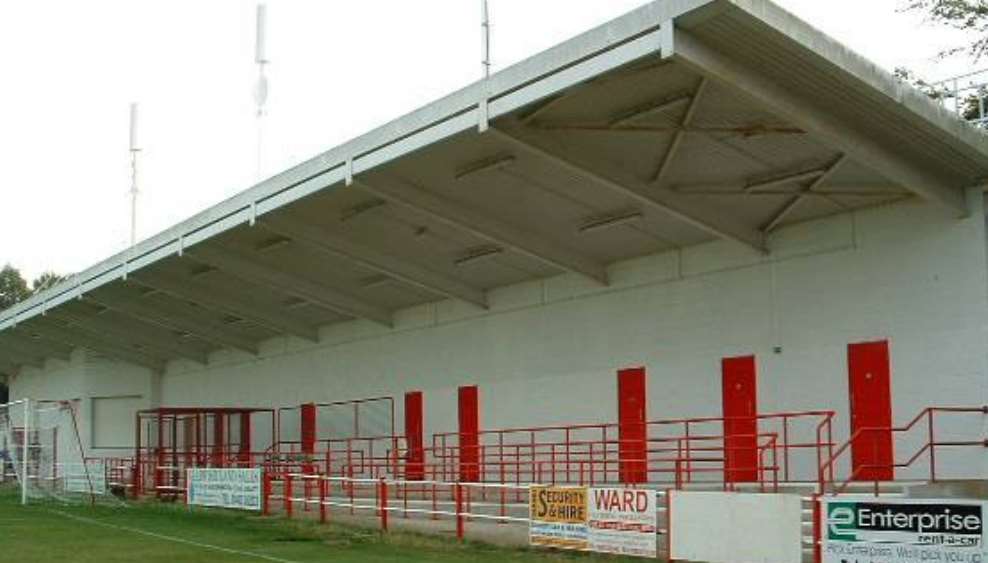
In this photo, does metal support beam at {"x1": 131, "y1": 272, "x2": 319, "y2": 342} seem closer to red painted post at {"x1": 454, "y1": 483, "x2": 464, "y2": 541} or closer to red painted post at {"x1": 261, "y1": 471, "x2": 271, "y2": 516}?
red painted post at {"x1": 261, "y1": 471, "x2": 271, "y2": 516}

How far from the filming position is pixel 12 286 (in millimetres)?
111750

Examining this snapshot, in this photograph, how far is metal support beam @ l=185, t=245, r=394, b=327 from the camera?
110ft

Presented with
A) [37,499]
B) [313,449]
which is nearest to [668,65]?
[313,449]

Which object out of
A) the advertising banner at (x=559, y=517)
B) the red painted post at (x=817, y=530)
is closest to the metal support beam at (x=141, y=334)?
the advertising banner at (x=559, y=517)

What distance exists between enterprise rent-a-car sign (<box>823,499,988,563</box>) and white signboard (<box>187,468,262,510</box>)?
18328 mm

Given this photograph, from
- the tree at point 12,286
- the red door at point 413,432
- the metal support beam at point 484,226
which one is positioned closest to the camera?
the metal support beam at point 484,226

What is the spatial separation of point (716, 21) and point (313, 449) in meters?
28.0

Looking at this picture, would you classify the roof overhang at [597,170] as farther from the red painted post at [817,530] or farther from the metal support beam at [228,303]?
the red painted post at [817,530]

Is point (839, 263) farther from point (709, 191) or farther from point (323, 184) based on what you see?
point (323, 184)

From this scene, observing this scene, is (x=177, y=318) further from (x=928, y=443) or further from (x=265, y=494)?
(x=928, y=443)

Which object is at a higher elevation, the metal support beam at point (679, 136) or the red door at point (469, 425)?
the metal support beam at point (679, 136)

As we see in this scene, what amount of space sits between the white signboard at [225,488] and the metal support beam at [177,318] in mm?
10933

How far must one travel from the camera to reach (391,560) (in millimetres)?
19328

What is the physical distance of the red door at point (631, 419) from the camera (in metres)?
27.2
